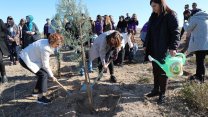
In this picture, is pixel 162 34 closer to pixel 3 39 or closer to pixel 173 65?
pixel 173 65

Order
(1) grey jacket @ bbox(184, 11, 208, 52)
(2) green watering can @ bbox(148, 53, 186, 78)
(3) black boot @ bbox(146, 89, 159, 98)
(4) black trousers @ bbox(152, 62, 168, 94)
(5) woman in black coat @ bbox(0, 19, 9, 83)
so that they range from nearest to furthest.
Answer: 1. (2) green watering can @ bbox(148, 53, 186, 78)
2. (4) black trousers @ bbox(152, 62, 168, 94)
3. (3) black boot @ bbox(146, 89, 159, 98)
4. (1) grey jacket @ bbox(184, 11, 208, 52)
5. (5) woman in black coat @ bbox(0, 19, 9, 83)

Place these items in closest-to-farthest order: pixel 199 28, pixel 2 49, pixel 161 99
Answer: pixel 161 99, pixel 199 28, pixel 2 49

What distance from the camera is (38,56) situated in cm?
635

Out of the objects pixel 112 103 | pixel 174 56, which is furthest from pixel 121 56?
pixel 174 56

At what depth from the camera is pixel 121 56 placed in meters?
10.5

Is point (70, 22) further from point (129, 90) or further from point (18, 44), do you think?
point (18, 44)

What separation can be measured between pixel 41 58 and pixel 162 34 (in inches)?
87.9

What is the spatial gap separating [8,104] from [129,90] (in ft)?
8.15

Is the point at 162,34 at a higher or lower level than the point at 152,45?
higher

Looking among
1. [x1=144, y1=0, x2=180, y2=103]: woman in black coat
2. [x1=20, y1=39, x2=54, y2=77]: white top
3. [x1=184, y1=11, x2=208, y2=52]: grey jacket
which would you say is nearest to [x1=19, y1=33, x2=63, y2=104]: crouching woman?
[x1=20, y1=39, x2=54, y2=77]: white top

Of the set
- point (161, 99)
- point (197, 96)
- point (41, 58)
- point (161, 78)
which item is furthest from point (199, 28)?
point (41, 58)

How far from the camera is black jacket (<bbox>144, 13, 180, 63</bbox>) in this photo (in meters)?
5.66

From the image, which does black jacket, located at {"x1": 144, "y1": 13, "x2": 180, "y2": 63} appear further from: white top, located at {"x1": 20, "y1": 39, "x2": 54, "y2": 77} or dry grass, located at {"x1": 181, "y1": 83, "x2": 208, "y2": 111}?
white top, located at {"x1": 20, "y1": 39, "x2": 54, "y2": 77}

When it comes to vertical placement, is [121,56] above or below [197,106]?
above
